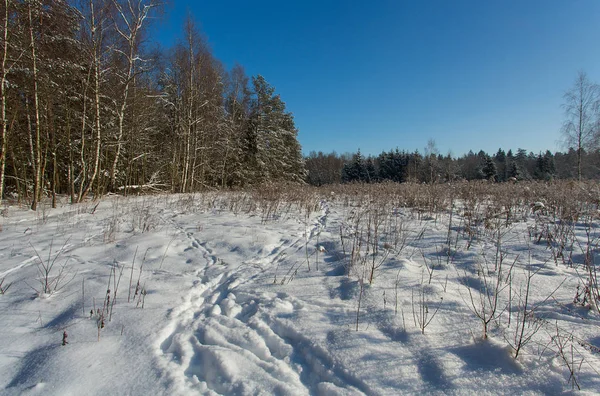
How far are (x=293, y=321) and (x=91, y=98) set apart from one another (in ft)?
37.0

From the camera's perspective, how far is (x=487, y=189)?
8.12m

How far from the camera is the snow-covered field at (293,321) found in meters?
1.42

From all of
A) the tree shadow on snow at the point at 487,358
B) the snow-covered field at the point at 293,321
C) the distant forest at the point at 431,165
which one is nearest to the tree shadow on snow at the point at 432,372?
the snow-covered field at the point at 293,321

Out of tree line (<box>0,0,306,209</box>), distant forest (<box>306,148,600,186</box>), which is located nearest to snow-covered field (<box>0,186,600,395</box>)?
tree line (<box>0,0,306,209</box>)

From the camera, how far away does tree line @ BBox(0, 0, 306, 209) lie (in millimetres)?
6973

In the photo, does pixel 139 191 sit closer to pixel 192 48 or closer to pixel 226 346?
pixel 192 48

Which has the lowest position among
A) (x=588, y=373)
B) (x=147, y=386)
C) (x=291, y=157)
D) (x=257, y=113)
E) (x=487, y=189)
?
(x=147, y=386)

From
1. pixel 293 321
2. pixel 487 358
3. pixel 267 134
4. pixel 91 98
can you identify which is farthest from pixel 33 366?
pixel 267 134

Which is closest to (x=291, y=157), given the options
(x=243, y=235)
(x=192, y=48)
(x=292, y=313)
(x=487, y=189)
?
(x=192, y=48)

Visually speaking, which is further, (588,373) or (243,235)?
(243,235)

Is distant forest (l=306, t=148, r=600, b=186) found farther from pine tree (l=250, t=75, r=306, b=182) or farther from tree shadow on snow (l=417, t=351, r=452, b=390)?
tree shadow on snow (l=417, t=351, r=452, b=390)

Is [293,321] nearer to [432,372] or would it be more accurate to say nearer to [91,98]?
[432,372]

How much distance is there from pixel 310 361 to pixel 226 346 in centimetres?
59

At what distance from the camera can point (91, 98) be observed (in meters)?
9.20
